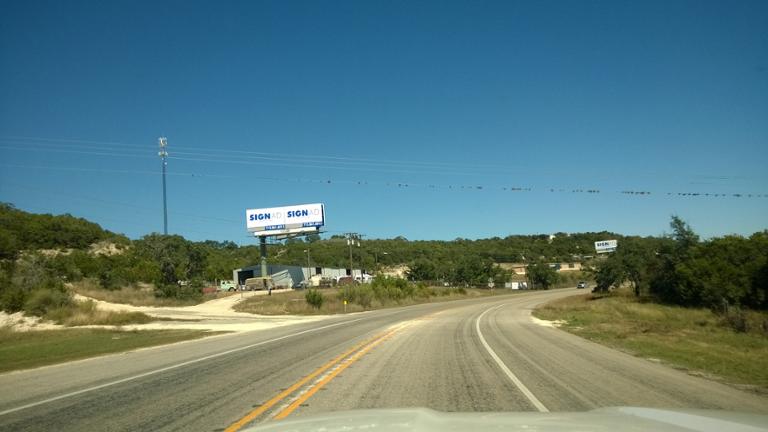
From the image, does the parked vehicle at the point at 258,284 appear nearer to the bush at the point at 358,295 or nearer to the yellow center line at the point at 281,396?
the bush at the point at 358,295

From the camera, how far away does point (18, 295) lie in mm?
36594

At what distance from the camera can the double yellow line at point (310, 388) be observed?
7527mm

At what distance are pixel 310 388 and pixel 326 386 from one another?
31cm

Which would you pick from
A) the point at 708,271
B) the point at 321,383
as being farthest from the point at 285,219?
the point at 321,383

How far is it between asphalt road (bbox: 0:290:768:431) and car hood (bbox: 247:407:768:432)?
188 centimetres

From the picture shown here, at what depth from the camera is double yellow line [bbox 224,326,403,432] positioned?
24.7ft

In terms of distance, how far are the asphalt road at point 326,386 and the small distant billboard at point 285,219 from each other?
215 ft

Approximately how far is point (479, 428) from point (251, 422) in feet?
11.2

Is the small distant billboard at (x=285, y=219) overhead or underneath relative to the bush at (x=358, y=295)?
overhead

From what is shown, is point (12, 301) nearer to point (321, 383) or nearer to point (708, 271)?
point (321, 383)

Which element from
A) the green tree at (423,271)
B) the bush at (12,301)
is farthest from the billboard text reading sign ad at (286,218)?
the green tree at (423,271)

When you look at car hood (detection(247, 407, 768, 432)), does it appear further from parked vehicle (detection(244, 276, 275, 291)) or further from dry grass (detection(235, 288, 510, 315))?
parked vehicle (detection(244, 276, 275, 291))

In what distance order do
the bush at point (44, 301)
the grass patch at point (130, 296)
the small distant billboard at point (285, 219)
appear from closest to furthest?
the bush at point (44, 301)
the grass patch at point (130, 296)
the small distant billboard at point (285, 219)

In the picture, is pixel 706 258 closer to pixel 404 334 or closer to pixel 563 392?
pixel 404 334
